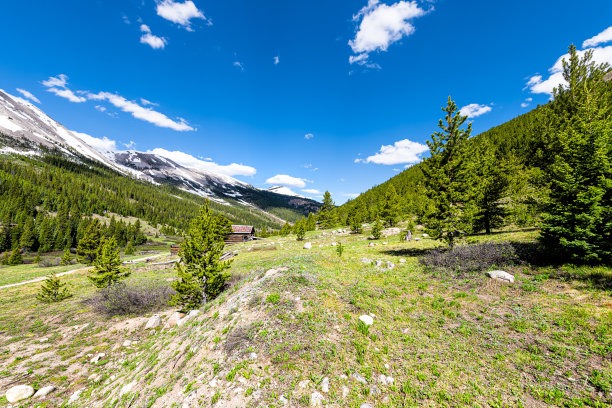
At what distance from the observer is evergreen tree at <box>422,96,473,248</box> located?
1802 centimetres

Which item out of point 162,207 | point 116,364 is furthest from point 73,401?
point 162,207

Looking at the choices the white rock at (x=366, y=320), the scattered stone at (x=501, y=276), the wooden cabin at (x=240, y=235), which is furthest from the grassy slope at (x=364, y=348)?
the wooden cabin at (x=240, y=235)

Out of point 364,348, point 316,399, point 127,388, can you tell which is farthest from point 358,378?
point 127,388

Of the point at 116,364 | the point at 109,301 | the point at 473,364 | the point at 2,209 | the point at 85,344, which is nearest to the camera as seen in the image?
the point at 473,364

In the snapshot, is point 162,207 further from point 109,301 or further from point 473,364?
point 473,364

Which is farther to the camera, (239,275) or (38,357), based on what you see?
(239,275)

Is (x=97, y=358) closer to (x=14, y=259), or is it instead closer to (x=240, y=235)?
(x=240, y=235)

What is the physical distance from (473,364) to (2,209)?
511 feet

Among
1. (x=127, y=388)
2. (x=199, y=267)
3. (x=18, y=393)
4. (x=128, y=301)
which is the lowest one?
(x=18, y=393)

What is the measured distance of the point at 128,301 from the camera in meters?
17.3

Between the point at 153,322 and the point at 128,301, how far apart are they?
14.2 ft

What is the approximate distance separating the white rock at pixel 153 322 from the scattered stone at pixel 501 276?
2230 cm

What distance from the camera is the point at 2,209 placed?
88438 millimetres

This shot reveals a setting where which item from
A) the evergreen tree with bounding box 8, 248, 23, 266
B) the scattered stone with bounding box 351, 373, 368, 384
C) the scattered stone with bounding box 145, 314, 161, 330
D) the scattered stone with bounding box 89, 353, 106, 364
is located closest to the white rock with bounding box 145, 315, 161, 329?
the scattered stone with bounding box 145, 314, 161, 330
